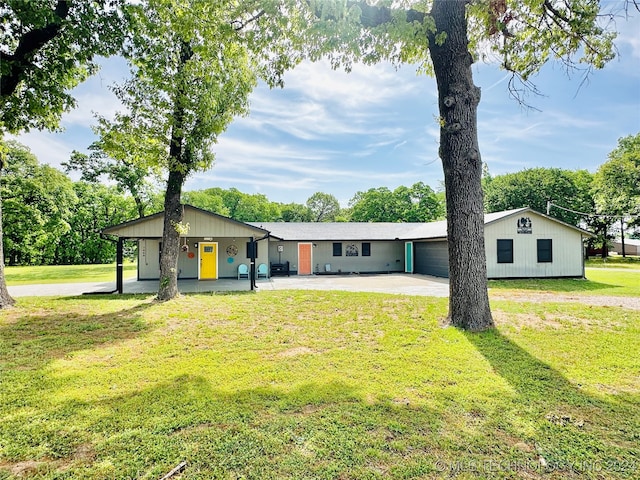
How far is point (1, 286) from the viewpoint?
7750 millimetres

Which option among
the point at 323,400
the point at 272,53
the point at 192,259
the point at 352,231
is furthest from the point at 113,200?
the point at 323,400

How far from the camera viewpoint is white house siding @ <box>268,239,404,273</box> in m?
18.2

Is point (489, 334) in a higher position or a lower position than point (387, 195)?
lower

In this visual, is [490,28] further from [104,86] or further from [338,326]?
[104,86]

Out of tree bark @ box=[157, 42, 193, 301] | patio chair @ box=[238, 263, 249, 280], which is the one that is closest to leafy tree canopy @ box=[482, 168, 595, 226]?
patio chair @ box=[238, 263, 249, 280]

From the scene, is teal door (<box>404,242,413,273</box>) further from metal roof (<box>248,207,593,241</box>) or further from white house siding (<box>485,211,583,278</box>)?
white house siding (<box>485,211,583,278</box>)

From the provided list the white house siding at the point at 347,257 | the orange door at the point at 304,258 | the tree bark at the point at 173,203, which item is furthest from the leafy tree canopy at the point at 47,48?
the orange door at the point at 304,258

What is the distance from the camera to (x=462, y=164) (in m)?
5.57

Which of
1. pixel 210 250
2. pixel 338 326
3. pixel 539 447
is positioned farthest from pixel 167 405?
pixel 210 250

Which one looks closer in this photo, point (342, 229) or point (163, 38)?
point (163, 38)

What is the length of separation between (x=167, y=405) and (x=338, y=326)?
12.1 ft

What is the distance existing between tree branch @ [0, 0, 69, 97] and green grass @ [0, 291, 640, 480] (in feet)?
17.6

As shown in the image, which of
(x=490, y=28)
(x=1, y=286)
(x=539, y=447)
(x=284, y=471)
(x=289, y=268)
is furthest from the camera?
(x=289, y=268)

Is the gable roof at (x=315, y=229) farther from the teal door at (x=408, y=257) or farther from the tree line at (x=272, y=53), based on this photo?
the tree line at (x=272, y=53)
